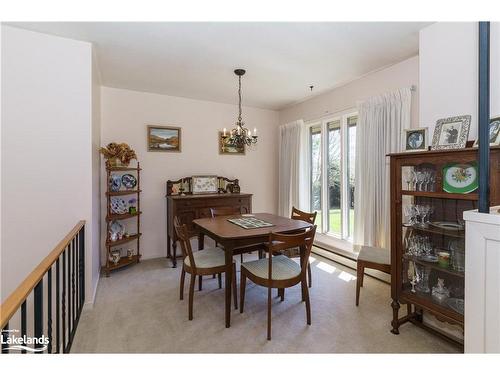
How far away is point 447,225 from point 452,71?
1.24 meters

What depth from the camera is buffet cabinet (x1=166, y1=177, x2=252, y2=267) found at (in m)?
3.60

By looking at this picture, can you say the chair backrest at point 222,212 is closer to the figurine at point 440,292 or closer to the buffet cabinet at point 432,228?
the buffet cabinet at point 432,228

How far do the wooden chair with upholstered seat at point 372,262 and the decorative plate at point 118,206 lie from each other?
3.04 metres

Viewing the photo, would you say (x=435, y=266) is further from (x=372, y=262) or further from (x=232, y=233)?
(x=232, y=233)

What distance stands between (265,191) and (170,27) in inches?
131

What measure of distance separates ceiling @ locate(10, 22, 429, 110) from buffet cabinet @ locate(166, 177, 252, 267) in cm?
161

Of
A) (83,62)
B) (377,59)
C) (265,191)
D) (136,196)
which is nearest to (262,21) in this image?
(377,59)

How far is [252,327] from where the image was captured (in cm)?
212

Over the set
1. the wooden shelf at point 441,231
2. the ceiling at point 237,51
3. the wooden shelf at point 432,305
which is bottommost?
the wooden shelf at point 432,305

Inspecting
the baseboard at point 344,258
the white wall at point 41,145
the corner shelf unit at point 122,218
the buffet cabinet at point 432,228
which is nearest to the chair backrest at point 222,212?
the corner shelf unit at point 122,218

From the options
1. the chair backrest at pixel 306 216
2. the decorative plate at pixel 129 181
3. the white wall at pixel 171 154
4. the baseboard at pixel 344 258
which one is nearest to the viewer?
the chair backrest at pixel 306 216

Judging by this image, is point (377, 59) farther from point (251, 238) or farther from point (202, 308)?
point (202, 308)

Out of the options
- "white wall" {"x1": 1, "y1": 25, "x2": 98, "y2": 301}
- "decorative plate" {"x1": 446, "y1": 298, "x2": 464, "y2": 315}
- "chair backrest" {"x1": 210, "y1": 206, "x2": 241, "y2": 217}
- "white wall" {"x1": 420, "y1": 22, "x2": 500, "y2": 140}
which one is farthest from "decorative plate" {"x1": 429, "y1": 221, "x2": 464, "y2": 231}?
"white wall" {"x1": 1, "y1": 25, "x2": 98, "y2": 301}

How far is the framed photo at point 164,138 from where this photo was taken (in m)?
3.90
